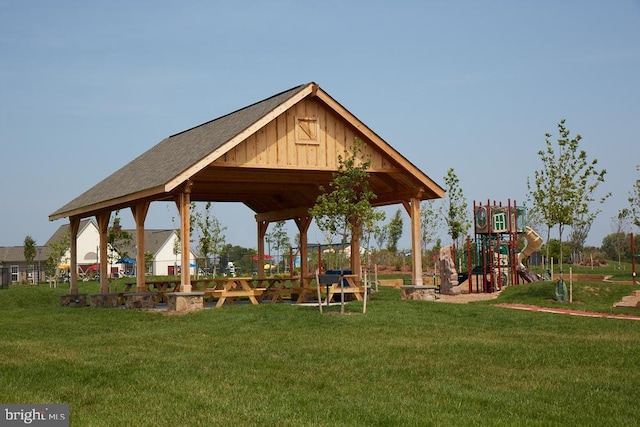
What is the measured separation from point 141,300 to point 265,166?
6106 mm

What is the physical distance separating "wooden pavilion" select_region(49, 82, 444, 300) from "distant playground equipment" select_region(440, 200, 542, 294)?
8.22 meters

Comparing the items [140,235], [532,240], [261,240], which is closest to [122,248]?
[532,240]

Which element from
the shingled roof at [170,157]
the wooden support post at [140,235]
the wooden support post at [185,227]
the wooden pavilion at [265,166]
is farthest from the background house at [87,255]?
the wooden support post at [185,227]

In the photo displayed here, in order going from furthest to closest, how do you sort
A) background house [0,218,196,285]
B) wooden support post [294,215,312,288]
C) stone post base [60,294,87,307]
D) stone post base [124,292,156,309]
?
background house [0,218,196,285] < stone post base [60,294,87,307] < wooden support post [294,215,312,288] < stone post base [124,292,156,309]

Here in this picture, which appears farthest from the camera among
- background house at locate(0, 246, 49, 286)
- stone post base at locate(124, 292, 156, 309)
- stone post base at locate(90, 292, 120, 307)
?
background house at locate(0, 246, 49, 286)

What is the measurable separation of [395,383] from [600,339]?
617cm

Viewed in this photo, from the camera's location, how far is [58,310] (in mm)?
24266

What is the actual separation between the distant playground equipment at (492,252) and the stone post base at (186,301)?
594 inches

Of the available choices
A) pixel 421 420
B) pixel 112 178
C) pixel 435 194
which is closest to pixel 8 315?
pixel 112 178

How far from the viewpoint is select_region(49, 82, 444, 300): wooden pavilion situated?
20.7 metres

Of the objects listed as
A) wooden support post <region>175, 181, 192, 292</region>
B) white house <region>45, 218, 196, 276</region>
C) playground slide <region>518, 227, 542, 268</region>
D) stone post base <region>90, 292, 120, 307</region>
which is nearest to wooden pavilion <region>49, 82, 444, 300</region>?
wooden support post <region>175, 181, 192, 292</region>

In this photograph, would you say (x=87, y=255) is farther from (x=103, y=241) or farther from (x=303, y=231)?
(x=303, y=231)

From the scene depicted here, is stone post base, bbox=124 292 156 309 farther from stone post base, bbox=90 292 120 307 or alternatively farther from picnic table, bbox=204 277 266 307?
picnic table, bbox=204 277 266 307

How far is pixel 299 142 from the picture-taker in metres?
→ 21.6
